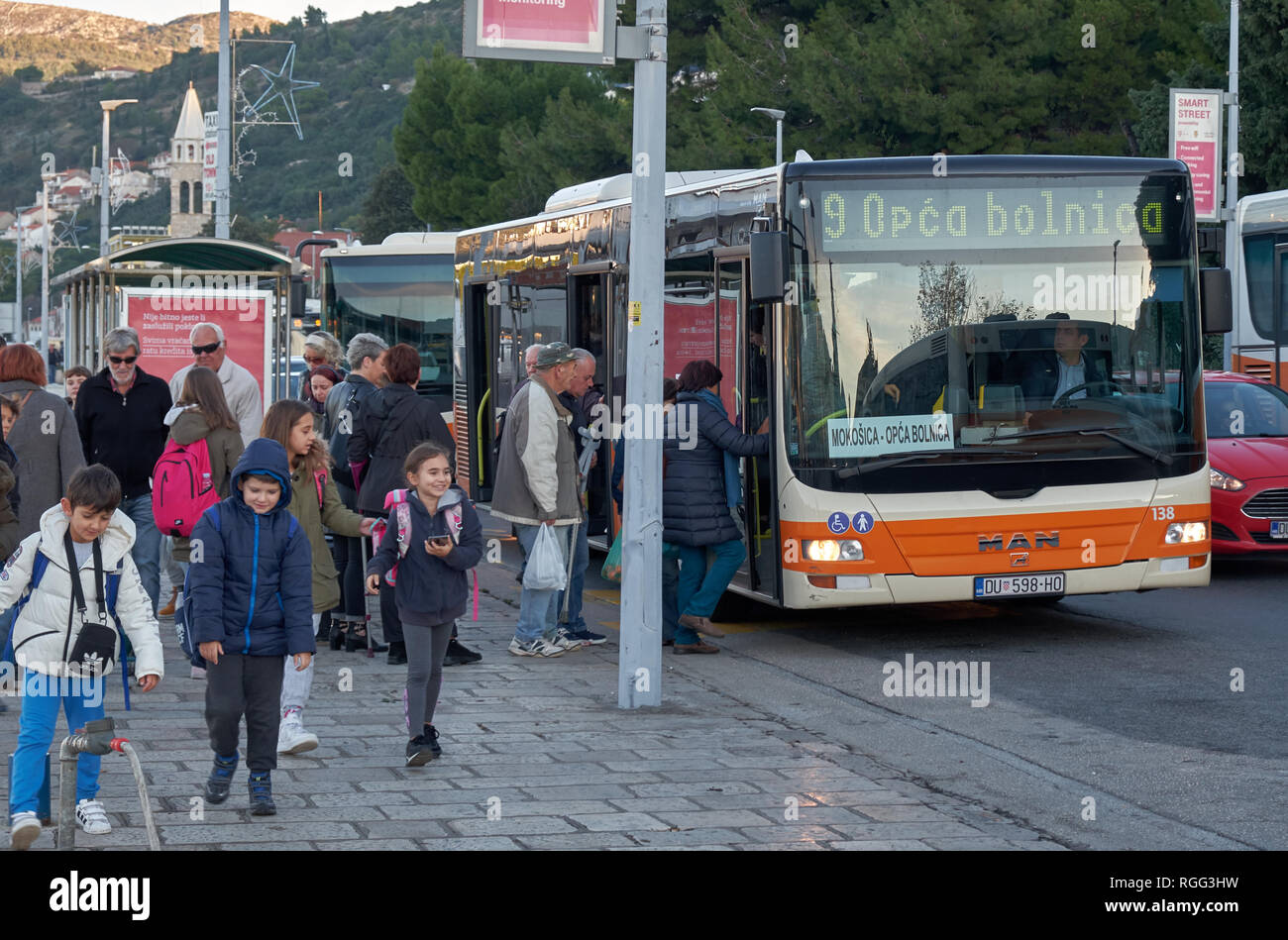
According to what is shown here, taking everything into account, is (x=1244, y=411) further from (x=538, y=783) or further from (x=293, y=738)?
(x=293, y=738)

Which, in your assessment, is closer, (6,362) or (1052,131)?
(6,362)

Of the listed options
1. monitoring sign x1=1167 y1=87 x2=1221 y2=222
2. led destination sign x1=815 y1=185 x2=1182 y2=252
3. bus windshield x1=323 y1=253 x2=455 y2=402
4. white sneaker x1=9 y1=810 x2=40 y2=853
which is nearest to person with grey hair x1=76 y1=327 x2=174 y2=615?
led destination sign x1=815 y1=185 x2=1182 y2=252

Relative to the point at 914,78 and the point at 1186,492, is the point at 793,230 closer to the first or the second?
the point at 1186,492

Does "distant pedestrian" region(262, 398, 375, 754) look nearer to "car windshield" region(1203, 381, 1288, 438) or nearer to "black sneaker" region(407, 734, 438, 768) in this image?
"black sneaker" region(407, 734, 438, 768)

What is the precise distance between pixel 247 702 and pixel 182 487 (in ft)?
8.44

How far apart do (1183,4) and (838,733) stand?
36882 mm

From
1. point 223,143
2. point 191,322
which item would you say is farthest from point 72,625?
point 223,143

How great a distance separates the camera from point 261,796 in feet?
21.3

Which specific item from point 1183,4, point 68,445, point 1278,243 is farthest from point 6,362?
point 1183,4

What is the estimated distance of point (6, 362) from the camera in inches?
348

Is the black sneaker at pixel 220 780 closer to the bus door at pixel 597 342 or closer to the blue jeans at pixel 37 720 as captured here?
the blue jeans at pixel 37 720

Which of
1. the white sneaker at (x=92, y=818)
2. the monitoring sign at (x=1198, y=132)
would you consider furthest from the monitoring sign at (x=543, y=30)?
the monitoring sign at (x=1198, y=132)
